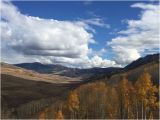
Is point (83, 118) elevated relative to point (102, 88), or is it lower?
lower

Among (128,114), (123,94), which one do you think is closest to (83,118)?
(128,114)

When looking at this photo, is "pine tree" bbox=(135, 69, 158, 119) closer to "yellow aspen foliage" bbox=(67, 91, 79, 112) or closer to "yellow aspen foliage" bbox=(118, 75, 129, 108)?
"yellow aspen foliage" bbox=(118, 75, 129, 108)

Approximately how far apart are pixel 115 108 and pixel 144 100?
37649 mm

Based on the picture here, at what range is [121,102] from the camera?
106 m

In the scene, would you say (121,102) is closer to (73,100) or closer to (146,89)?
(73,100)

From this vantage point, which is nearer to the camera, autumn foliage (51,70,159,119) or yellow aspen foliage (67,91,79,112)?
autumn foliage (51,70,159,119)

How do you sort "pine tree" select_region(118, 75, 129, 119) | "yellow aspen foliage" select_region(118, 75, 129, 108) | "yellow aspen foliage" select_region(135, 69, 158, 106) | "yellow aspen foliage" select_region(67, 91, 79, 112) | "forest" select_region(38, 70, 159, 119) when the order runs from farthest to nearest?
"yellow aspen foliage" select_region(67, 91, 79, 112) → "pine tree" select_region(118, 75, 129, 119) → "yellow aspen foliage" select_region(118, 75, 129, 108) → "forest" select_region(38, 70, 159, 119) → "yellow aspen foliage" select_region(135, 69, 158, 106)

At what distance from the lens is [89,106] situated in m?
147

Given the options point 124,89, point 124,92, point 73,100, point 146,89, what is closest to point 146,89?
point 146,89

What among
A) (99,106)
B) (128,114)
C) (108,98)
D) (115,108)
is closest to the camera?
(128,114)

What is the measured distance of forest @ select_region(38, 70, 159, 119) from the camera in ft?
275

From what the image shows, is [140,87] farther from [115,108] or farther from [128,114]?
[115,108]

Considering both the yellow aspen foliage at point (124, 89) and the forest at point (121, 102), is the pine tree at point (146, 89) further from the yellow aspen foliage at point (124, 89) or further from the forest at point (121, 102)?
the yellow aspen foliage at point (124, 89)

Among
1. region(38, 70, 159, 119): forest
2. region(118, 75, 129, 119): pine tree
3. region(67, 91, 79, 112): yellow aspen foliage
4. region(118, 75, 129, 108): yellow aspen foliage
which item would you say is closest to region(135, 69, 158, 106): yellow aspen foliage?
region(38, 70, 159, 119): forest
